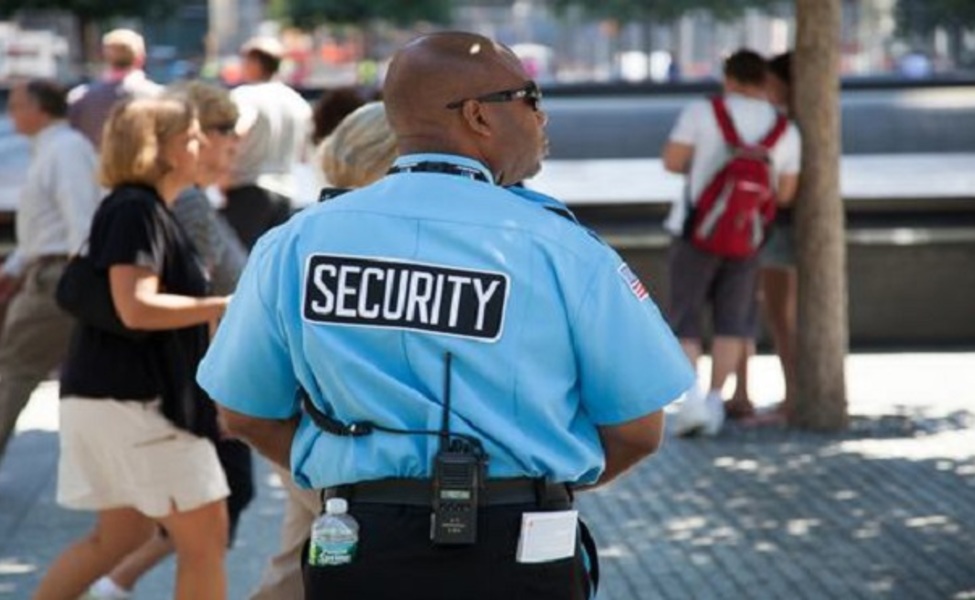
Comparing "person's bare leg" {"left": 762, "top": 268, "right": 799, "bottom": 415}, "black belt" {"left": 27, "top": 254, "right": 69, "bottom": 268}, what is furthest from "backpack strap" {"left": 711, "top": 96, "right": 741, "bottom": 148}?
"black belt" {"left": 27, "top": 254, "right": 69, "bottom": 268}

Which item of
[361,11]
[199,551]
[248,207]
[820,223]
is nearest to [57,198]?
[248,207]

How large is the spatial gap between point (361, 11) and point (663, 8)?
851 cm

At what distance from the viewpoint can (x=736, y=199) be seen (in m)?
10.2

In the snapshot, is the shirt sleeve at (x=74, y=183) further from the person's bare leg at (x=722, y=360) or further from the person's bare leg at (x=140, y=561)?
the person's bare leg at (x=722, y=360)

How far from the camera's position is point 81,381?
586 cm

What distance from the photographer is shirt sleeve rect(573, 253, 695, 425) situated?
11.2 ft

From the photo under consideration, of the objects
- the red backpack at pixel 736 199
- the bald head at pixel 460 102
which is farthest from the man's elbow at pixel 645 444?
the red backpack at pixel 736 199

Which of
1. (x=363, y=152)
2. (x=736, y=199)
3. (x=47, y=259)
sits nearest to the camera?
(x=363, y=152)

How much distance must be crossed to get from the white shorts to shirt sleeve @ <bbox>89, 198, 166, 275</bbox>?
38 centimetres

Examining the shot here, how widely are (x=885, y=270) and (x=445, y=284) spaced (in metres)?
10.7

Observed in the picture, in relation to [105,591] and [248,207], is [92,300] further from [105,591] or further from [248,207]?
[248,207]

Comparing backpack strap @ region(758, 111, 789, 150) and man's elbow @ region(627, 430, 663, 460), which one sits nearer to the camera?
man's elbow @ region(627, 430, 663, 460)

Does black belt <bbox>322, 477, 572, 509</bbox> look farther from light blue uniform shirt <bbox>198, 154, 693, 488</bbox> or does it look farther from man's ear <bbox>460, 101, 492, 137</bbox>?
man's ear <bbox>460, 101, 492, 137</bbox>

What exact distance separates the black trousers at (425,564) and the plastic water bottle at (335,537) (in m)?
0.01
